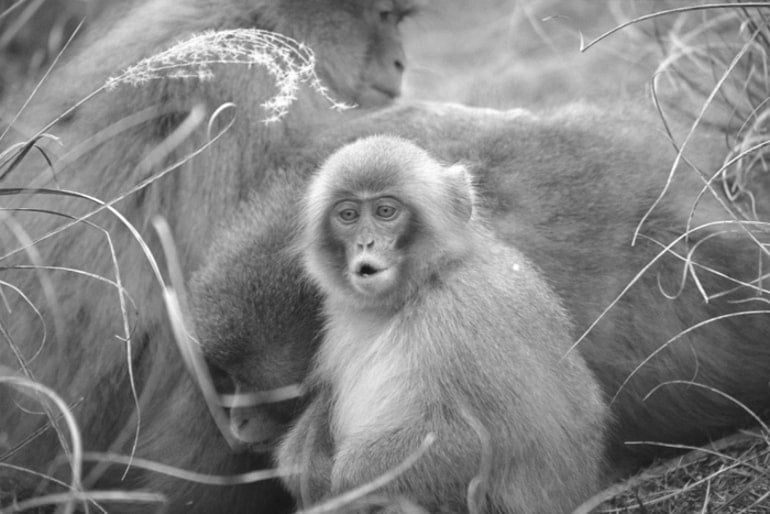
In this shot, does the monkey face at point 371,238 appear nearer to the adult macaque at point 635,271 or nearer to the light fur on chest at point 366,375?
the light fur on chest at point 366,375

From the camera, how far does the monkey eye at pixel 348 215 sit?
14.2 ft

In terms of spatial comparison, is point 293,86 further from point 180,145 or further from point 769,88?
point 769,88

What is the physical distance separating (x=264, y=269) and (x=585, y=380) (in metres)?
1.28

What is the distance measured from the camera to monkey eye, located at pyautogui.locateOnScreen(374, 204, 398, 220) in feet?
14.1

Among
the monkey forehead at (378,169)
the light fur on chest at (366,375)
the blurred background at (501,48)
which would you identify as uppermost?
the blurred background at (501,48)

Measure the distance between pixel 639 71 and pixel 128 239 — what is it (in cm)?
396

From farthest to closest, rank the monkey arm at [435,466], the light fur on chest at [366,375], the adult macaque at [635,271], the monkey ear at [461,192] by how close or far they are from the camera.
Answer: the adult macaque at [635,271], the monkey ear at [461,192], the light fur on chest at [366,375], the monkey arm at [435,466]

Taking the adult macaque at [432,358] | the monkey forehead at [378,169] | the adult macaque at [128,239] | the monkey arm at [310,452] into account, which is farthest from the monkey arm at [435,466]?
the adult macaque at [128,239]

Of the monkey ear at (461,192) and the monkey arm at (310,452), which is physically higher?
the monkey ear at (461,192)

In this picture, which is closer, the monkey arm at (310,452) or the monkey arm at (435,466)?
the monkey arm at (435,466)

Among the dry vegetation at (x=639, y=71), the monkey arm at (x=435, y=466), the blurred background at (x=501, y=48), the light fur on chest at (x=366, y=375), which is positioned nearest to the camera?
the monkey arm at (x=435, y=466)

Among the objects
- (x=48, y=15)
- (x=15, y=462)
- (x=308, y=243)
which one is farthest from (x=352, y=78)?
(x=48, y=15)

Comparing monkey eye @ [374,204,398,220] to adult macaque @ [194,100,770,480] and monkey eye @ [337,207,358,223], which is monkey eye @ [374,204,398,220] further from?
adult macaque @ [194,100,770,480]

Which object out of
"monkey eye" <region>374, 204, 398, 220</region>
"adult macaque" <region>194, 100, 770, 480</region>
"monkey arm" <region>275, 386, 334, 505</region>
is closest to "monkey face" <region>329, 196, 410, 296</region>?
"monkey eye" <region>374, 204, 398, 220</region>
